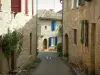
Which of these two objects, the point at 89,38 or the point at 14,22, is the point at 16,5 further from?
the point at 89,38

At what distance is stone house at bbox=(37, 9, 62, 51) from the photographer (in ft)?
123

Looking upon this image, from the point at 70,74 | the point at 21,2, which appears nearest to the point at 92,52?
the point at 70,74

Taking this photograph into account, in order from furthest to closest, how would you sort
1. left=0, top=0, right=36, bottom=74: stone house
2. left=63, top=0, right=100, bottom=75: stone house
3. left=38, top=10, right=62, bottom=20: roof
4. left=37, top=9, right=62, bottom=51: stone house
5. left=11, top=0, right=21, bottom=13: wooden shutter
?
left=37, top=9, right=62, bottom=51: stone house → left=38, top=10, right=62, bottom=20: roof → left=11, top=0, right=21, bottom=13: wooden shutter → left=0, top=0, right=36, bottom=74: stone house → left=63, top=0, right=100, bottom=75: stone house

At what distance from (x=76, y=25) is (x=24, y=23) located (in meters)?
3.58

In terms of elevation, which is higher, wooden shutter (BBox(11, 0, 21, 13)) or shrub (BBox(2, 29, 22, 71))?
wooden shutter (BBox(11, 0, 21, 13))

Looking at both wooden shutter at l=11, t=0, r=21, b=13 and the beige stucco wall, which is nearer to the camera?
wooden shutter at l=11, t=0, r=21, b=13

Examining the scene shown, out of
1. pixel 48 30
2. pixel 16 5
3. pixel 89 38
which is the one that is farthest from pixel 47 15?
pixel 89 38

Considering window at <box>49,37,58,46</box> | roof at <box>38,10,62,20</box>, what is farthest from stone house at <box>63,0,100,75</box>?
window at <box>49,37,58,46</box>

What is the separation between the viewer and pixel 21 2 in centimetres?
1570

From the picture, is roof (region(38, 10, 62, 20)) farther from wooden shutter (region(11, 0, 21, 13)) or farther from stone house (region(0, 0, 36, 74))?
wooden shutter (region(11, 0, 21, 13))

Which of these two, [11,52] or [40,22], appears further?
[40,22]

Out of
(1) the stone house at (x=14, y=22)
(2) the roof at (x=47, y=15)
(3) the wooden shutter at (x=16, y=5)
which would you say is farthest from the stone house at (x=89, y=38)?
(2) the roof at (x=47, y=15)

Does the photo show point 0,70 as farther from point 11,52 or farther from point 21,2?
point 21,2

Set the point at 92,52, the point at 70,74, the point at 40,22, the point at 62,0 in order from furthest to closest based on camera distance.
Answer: the point at 40,22
the point at 62,0
the point at 70,74
the point at 92,52
